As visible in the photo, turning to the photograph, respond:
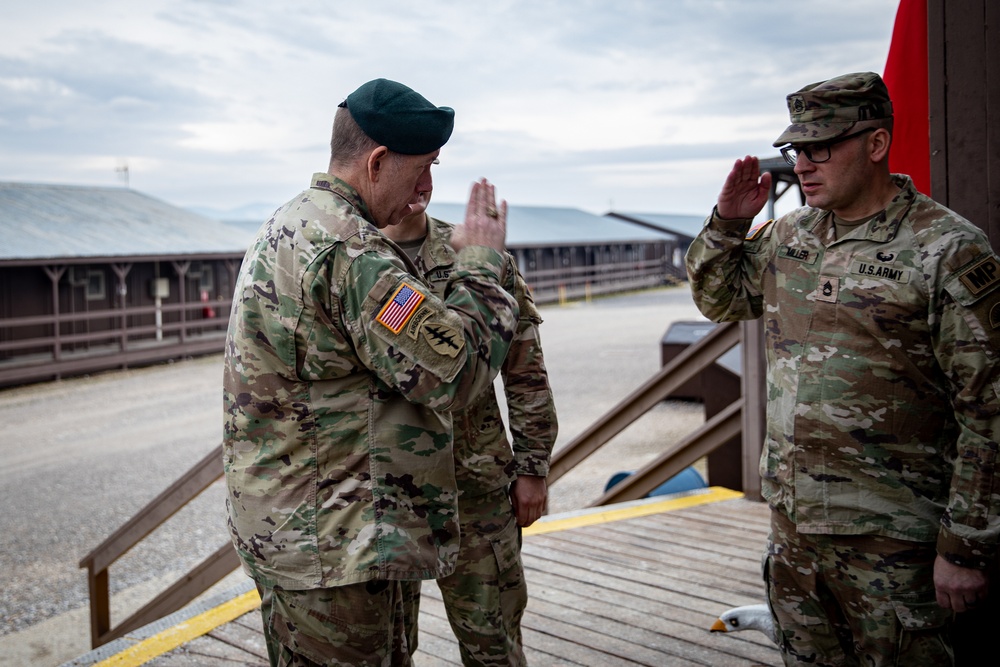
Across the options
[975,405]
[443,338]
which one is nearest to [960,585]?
[975,405]

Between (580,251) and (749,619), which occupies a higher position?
(580,251)

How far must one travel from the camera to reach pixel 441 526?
6.19 feet

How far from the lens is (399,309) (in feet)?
5.42

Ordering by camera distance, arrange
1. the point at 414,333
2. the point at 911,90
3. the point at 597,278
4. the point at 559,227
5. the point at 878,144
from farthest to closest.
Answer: the point at 559,227 → the point at 597,278 → the point at 911,90 → the point at 878,144 → the point at 414,333

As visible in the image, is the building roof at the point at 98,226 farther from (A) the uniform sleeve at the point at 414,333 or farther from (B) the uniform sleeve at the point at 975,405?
(B) the uniform sleeve at the point at 975,405

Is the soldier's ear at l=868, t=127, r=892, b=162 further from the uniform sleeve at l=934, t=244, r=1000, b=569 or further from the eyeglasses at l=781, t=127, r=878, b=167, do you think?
the uniform sleeve at l=934, t=244, r=1000, b=569

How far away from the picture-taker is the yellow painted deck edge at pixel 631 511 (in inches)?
179

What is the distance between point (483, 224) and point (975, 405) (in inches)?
45.9

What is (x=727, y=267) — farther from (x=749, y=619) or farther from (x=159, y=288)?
(x=159, y=288)

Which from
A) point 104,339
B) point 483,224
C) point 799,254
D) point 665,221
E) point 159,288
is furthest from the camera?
point 665,221

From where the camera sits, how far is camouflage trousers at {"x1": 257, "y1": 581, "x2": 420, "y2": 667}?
1787mm

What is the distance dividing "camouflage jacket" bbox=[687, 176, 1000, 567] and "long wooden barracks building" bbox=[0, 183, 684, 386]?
15.4 metres

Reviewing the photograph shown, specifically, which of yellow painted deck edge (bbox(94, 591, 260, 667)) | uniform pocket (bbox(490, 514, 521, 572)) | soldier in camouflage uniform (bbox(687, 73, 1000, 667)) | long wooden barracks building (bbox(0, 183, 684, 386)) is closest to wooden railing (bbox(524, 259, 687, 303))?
long wooden barracks building (bbox(0, 183, 684, 386))

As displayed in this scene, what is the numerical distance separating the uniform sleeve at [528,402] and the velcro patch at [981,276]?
3.64 feet
